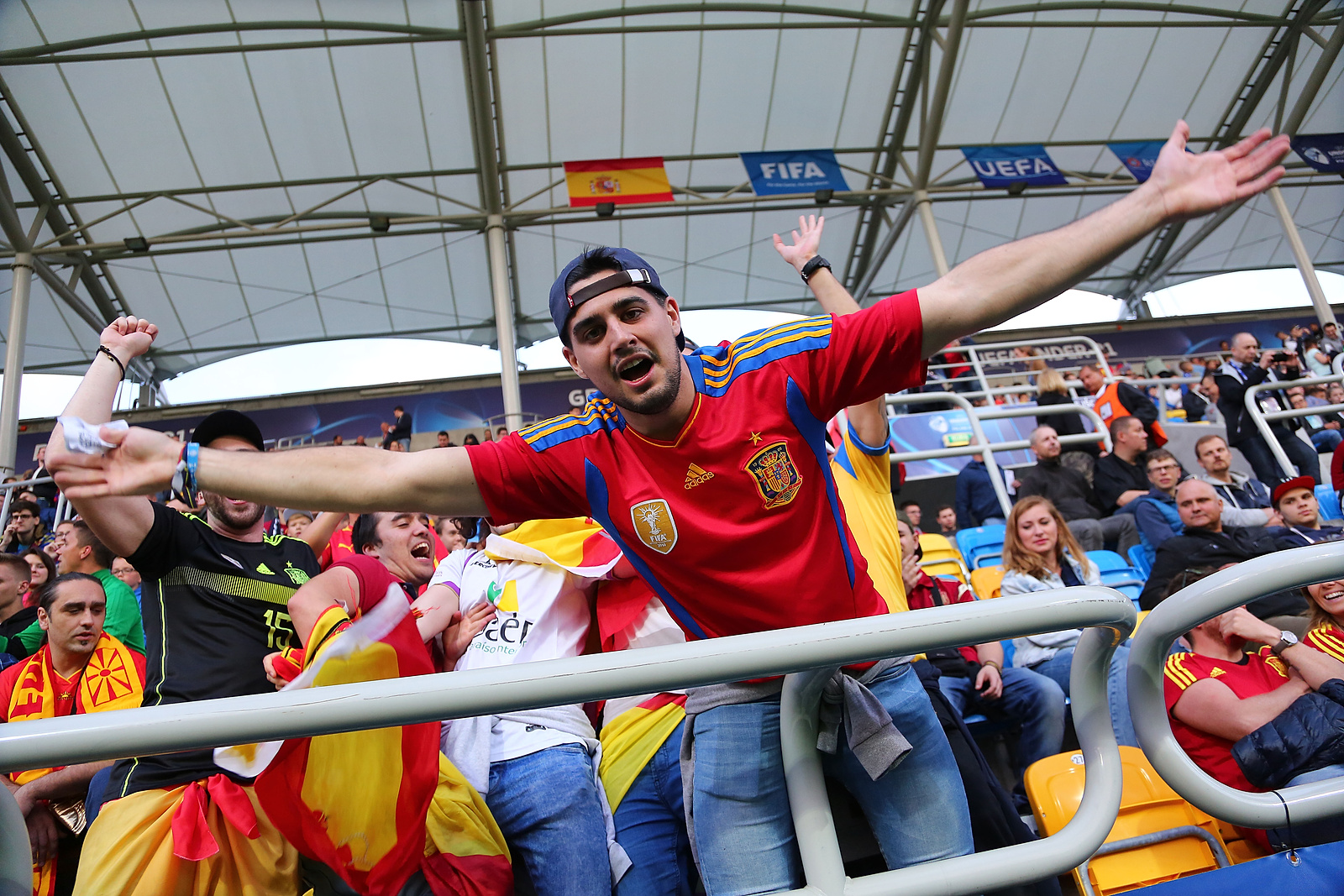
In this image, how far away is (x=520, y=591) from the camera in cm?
221

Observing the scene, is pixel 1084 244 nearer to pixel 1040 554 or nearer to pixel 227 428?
pixel 227 428

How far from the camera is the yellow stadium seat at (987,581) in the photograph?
4266 millimetres

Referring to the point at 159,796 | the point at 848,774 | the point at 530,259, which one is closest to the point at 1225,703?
the point at 848,774

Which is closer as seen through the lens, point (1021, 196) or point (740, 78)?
point (740, 78)

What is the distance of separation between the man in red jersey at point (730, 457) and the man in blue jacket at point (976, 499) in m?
4.73

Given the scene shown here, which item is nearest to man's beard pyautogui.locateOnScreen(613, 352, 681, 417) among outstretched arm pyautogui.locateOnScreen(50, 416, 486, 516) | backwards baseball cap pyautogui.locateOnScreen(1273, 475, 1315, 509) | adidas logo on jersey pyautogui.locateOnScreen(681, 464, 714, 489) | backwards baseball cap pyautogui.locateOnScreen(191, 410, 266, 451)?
adidas logo on jersey pyautogui.locateOnScreen(681, 464, 714, 489)

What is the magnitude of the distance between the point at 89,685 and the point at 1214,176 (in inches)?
148

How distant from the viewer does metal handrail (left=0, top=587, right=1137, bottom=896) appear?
881 millimetres

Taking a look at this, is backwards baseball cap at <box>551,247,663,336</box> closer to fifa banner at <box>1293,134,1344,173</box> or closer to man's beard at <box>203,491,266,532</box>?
man's beard at <box>203,491,266,532</box>

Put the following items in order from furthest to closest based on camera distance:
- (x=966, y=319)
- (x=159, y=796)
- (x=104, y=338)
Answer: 1. (x=104, y=338)
2. (x=159, y=796)
3. (x=966, y=319)

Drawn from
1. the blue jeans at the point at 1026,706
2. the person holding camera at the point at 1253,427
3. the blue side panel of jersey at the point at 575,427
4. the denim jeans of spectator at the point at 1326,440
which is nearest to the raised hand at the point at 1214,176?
the blue side panel of jersey at the point at 575,427

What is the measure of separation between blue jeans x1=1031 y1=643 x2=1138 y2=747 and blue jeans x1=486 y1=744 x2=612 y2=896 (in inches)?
58.9

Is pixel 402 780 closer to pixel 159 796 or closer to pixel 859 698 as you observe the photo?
pixel 159 796

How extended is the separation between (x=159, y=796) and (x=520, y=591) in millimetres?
925
